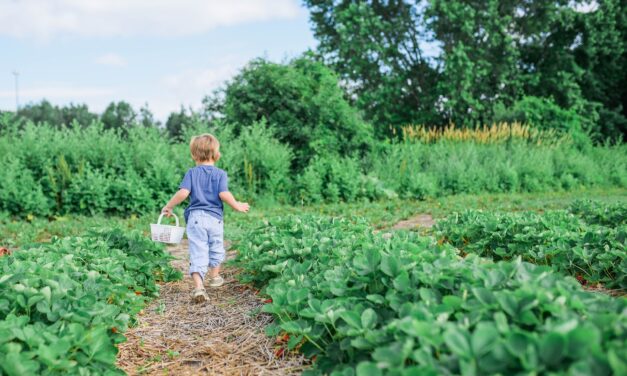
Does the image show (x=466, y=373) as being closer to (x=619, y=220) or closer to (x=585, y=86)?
(x=619, y=220)

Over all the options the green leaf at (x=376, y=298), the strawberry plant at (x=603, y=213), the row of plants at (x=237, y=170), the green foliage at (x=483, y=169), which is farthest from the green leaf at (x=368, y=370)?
the green foliage at (x=483, y=169)

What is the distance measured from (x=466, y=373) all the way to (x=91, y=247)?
11.2 ft

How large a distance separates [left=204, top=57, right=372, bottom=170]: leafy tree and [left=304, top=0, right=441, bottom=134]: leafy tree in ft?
30.6

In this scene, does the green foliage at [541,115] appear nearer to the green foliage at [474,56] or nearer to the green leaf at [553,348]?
the green foliage at [474,56]

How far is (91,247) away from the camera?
418 cm

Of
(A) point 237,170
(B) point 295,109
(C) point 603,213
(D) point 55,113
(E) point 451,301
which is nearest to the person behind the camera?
(E) point 451,301

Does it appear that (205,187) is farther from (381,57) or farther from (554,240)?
(381,57)

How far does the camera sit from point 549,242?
13.8 feet

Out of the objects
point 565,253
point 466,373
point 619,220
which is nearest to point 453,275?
point 466,373

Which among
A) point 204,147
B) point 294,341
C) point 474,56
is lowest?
point 294,341

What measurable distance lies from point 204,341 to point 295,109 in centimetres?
858

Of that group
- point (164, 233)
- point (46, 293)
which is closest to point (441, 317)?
point (46, 293)

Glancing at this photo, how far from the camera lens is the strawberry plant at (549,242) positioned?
12.4ft

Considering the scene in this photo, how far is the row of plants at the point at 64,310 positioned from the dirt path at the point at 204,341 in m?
0.16
